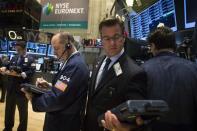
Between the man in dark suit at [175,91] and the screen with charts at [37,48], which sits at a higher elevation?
the screen with charts at [37,48]

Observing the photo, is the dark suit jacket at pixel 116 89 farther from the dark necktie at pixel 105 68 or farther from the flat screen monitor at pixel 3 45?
the flat screen monitor at pixel 3 45

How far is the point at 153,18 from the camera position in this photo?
3855 millimetres

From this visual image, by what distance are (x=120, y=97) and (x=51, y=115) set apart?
41.6 inches

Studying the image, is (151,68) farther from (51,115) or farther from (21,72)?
(21,72)

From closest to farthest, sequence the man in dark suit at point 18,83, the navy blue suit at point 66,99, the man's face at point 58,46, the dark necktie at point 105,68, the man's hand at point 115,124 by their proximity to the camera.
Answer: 1. the man's hand at point 115,124
2. the dark necktie at point 105,68
3. the navy blue suit at point 66,99
4. the man's face at point 58,46
5. the man in dark suit at point 18,83

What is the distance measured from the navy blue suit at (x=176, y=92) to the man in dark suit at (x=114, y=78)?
31 cm

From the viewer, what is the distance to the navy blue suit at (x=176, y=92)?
226 cm

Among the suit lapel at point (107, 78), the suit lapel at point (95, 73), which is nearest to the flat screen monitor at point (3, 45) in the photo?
the suit lapel at point (95, 73)

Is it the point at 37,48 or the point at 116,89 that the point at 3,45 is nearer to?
the point at 37,48

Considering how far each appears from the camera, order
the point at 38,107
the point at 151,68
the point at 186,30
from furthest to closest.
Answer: the point at 186,30, the point at 38,107, the point at 151,68

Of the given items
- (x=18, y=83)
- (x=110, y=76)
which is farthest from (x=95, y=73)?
(x=18, y=83)

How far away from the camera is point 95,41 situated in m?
12.2

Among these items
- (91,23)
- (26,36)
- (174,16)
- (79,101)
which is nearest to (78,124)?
(79,101)

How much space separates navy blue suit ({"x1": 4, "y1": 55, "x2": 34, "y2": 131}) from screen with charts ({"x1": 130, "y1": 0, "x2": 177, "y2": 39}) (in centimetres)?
198
